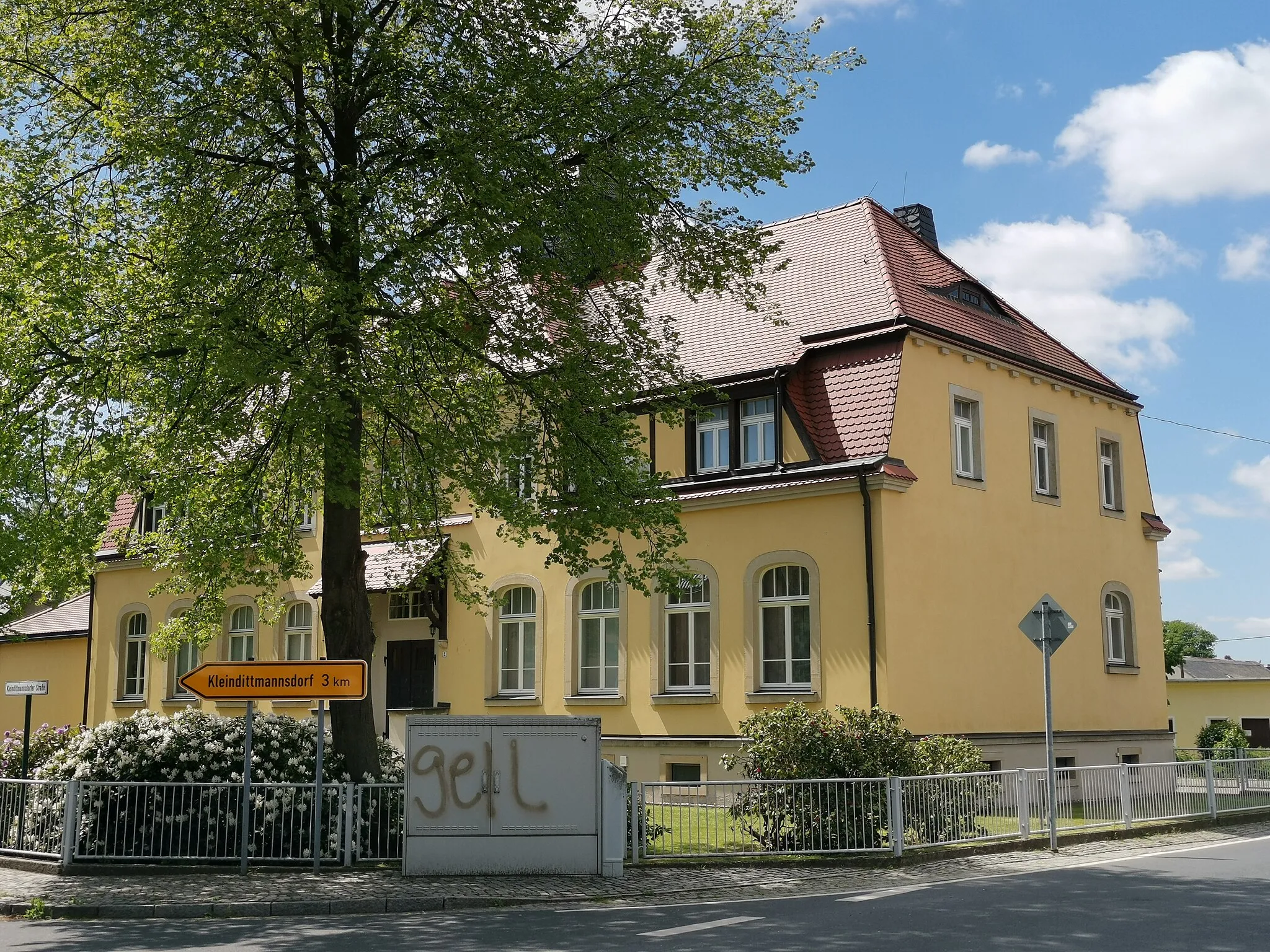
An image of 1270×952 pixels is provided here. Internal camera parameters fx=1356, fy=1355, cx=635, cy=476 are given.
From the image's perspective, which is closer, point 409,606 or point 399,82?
point 399,82

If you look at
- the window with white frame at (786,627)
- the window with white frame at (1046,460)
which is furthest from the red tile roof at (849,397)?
the window with white frame at (1046,460)

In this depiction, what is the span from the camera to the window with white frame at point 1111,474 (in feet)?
89.7

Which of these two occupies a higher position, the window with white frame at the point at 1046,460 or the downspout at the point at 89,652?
the window with white frame at the point at 1046,460

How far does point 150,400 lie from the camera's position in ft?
52.4

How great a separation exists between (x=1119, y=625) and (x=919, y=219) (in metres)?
9.76

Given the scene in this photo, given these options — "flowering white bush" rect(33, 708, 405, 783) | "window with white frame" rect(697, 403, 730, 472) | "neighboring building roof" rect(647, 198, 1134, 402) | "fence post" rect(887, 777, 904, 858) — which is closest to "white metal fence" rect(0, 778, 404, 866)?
"flowering white bush" rect(33, 708, 405, 783)

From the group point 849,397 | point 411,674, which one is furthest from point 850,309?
point 411,674

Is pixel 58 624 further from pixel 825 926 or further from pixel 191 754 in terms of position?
pixel 825 926

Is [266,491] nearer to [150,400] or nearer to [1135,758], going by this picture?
[150,400]

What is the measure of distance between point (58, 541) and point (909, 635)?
1266 centimetres

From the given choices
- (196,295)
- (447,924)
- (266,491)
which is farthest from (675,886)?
(266,491)

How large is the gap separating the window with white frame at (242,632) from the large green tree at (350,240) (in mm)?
15563

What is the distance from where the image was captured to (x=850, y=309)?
77.9 ft

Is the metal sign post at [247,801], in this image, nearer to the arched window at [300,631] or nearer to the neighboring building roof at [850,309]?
the neighboring building roof at [850,309]
